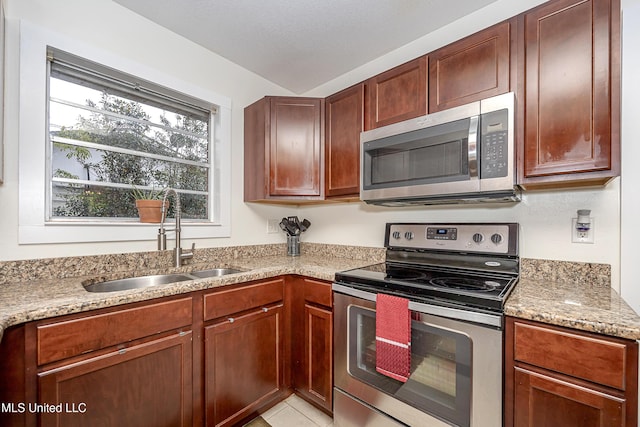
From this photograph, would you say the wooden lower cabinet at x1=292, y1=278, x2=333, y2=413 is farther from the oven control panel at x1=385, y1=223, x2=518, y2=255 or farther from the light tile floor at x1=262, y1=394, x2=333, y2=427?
the oven control panel at x1=385, y1=223, x2=518, y2=255

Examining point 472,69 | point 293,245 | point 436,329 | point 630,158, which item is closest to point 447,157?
point 472,69

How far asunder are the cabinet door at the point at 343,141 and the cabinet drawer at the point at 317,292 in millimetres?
670

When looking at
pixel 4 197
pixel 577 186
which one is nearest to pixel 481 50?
pixel 577 186

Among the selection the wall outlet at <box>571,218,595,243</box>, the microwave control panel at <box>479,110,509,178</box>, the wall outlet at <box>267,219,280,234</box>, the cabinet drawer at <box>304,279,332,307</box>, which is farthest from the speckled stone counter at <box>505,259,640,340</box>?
the wall outlet at <box>267,219,280,234</box>

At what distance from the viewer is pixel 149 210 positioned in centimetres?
176

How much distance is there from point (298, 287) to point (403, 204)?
0.93 m

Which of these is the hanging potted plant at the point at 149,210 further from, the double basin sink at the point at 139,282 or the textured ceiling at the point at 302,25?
the textured ceiling at the point at 302,25

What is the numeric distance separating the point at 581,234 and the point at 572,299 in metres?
0.46

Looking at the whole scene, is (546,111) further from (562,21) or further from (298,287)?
(298,287)

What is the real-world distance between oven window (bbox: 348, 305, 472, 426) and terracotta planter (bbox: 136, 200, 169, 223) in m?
1.35

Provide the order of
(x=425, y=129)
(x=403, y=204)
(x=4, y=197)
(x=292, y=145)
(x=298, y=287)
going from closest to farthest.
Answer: (x=4, y=197)
(x=425, y=129)
(x=298, y=287)
(x=403, y=204)
(x=292, y=145)

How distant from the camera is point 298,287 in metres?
1.87

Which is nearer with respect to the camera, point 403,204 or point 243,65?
point 403,204

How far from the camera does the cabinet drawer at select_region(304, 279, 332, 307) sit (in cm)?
171
